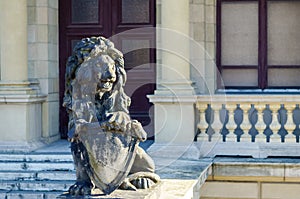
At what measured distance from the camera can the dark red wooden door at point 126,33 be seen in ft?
41.5

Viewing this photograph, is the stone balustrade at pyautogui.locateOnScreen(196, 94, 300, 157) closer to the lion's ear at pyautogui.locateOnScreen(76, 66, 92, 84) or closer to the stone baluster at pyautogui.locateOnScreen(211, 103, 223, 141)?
the stone baluster at pyautogui.locateOnScreen(211, 103, 223, 141)

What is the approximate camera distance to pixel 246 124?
11.0 metres

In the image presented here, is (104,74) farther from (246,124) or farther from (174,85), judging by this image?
(246,124)

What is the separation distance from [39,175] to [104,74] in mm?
3827

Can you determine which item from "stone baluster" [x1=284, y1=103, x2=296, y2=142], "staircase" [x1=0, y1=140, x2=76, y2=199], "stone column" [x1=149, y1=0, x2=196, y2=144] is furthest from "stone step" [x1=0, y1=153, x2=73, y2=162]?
"stone baluster" [x1=284, y1=103, x2=296, y2=142]

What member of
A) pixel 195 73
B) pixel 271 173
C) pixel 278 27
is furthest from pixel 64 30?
pixel 271 173

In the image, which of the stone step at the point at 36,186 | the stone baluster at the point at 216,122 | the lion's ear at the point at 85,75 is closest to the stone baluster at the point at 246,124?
the stone baluster at the point at 216,122

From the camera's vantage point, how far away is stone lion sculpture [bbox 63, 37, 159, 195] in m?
6.81

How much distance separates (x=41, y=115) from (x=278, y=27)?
4189 mm

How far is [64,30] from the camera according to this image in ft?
42.3

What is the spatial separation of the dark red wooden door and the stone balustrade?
1.68 metres

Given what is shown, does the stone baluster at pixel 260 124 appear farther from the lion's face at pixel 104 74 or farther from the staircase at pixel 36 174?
the lion's face at pixel 104 74

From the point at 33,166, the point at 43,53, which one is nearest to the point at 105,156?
the point at 33,166

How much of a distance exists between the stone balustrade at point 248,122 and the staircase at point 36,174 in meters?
2.16
